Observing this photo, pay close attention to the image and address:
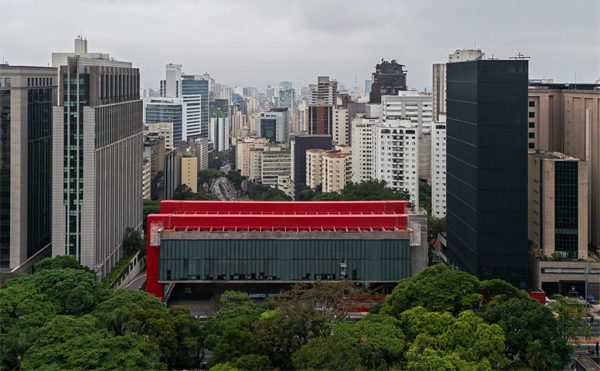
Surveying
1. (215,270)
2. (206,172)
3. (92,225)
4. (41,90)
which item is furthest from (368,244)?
(206,172)

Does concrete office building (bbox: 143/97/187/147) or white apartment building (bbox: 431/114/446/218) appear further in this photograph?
concrete office building (bbox: 143/97/187/147)

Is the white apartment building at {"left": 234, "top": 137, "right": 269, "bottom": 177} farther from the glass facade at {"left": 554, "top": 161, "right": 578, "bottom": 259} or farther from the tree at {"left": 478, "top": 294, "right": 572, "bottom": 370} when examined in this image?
the tree at {"left": 478, "top": 294, "right": 572, "bottom": 370}

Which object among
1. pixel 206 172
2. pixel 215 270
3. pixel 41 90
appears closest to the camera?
pixel 215 270

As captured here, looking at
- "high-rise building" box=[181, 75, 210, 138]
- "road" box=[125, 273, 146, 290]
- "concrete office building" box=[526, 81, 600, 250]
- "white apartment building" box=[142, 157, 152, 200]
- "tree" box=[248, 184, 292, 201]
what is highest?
"high-rise building" box=[181, 75, 210, 138]

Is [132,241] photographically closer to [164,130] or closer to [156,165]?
[156,165]

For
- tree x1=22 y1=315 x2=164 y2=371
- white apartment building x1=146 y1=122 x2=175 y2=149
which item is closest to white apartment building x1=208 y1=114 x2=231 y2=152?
white apartment building x1=146 y1=122 x2=175 y2=149

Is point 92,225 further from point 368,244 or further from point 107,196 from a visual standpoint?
point 368,244

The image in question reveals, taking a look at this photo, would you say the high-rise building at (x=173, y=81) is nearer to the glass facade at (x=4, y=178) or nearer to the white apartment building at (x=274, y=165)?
the white apartment building at (x=274, y=165)
